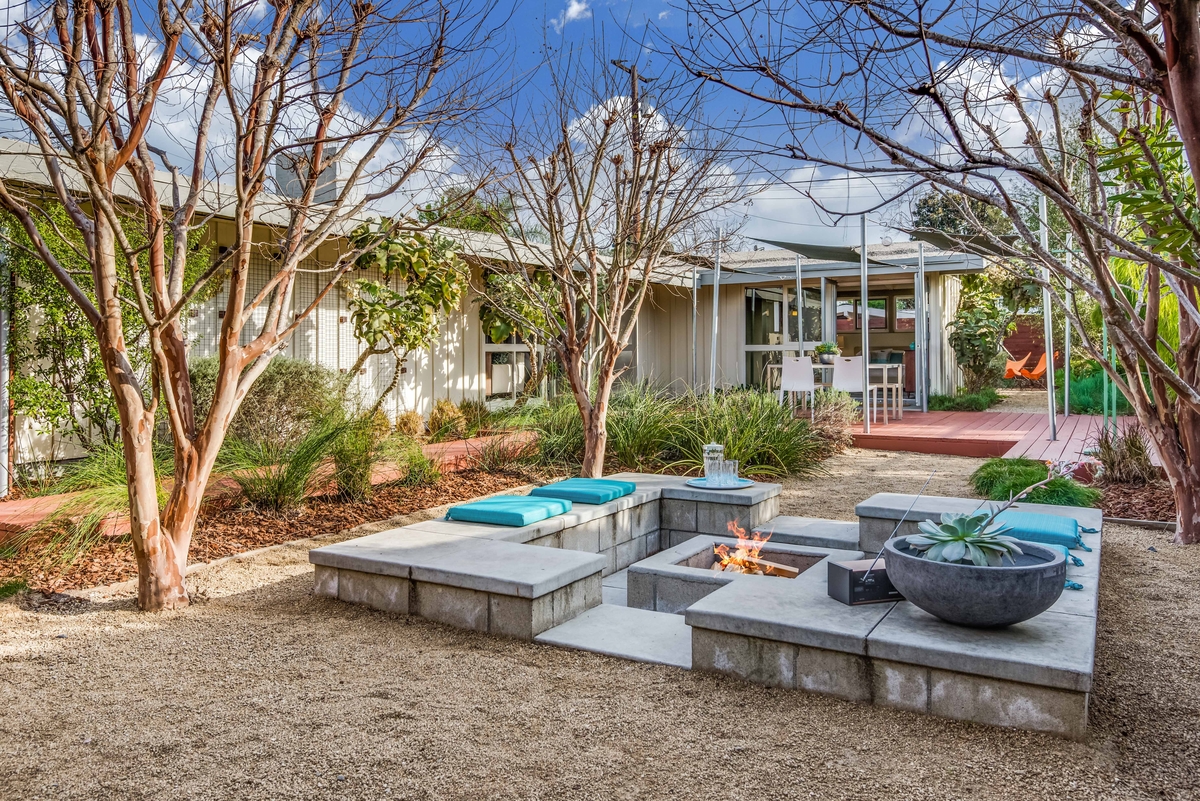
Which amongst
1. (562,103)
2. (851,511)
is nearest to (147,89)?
(562,103)

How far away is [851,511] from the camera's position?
599cm

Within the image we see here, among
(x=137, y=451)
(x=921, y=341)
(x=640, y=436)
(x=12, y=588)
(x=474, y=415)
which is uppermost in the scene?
(x=921, y=341)

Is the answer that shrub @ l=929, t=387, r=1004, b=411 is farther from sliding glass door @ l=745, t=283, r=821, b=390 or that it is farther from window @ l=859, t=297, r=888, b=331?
window @ l=859, t=297, r=888, b=331

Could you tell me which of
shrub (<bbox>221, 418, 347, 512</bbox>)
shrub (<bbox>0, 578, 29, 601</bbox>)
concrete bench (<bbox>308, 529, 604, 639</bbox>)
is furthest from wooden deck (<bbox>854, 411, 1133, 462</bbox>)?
shrub (<bbox>0, 578, 29, 601</bbox>)

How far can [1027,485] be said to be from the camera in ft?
19.8

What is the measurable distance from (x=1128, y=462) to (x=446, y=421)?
21.7 ft

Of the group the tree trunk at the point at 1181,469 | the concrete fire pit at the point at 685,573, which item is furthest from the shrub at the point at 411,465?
the tree trunk at the point at 1181,469

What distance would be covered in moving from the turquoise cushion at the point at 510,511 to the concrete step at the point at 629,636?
829 millimetres

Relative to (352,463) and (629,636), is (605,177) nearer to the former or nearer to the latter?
(352,463)

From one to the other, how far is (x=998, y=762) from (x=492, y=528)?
101 inches

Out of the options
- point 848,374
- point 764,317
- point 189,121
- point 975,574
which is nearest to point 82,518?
point 189,121

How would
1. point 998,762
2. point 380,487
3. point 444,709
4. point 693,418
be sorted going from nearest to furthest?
point 998,762, point 444,709, point 380,487, point 693,418

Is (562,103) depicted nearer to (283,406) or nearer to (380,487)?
(380,487)

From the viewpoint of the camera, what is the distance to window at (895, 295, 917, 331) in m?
15.7
